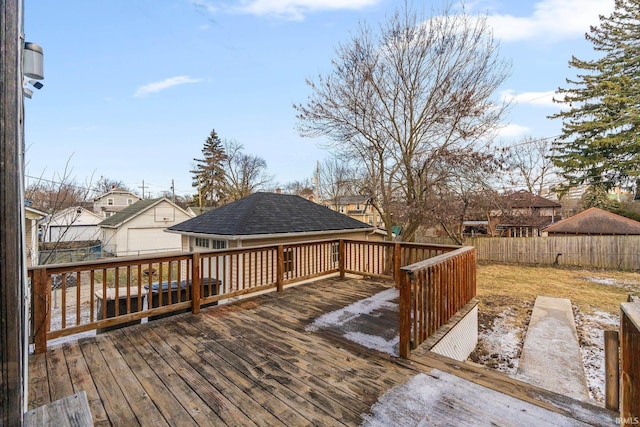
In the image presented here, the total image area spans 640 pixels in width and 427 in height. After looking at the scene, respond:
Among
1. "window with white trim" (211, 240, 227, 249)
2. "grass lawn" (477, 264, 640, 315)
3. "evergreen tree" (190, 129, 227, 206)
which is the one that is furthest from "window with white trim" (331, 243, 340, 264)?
"evergreen tree" (190, 129, 227, 206)

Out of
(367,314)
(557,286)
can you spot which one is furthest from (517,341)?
(557,286)

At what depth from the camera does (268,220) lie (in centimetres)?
970

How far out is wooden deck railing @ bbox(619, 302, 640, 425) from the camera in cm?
166

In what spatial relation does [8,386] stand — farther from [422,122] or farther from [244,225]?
[422,122]

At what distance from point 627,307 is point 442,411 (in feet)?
4.52

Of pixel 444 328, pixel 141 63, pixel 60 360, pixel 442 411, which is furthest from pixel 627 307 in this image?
pixel 141 63

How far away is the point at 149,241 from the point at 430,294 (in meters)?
22.5

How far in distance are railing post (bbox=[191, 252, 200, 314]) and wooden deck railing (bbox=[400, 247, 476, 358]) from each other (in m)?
2.77

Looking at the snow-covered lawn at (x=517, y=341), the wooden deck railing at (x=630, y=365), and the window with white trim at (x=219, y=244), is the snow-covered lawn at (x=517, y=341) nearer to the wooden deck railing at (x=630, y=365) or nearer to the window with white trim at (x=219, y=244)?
the wooden deck railing at (x=630, y=365)

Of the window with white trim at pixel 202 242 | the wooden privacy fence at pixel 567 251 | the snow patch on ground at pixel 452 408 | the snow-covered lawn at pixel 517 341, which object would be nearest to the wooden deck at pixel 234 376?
the snow patch on ground at pixel 452 408

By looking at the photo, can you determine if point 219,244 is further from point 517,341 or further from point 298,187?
point 298,187

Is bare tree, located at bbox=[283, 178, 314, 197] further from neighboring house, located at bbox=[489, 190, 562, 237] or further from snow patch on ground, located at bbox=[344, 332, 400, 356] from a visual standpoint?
snow patch on ground, located at bbox=[344, 332, 400, 356]

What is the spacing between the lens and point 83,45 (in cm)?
653

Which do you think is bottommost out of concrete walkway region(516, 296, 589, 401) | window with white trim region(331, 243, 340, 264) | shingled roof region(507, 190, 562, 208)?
concrete walkway region(516, 296, 589, 401)
